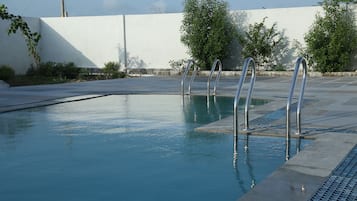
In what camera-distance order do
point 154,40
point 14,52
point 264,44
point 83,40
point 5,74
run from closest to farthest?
point 5,74, point 264,44, point 14,52, point 154,40, point 83,40

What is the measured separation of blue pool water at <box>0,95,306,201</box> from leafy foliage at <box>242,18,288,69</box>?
10408 millimetres

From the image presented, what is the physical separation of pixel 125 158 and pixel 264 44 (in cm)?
1426

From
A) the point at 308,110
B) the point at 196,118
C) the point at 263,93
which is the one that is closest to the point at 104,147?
the point at 196,118

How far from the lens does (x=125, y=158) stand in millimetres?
5453

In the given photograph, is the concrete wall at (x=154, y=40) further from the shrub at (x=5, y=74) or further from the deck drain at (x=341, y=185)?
the deck drain at (x=341, y=185)

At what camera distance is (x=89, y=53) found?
2267cm

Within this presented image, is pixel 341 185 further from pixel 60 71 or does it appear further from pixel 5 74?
pixel 60 71

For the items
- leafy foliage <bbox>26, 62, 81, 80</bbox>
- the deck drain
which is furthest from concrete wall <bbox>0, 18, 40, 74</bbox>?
the deck drain

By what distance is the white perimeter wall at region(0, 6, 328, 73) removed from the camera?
1956 centimetres

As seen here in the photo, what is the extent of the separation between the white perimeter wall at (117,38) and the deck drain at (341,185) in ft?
48.9

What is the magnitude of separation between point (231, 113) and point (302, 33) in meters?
11.0

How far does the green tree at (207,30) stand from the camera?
19266mm

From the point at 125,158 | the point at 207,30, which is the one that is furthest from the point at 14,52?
the point at 125,158

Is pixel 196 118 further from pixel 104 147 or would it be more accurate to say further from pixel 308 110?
pixel 104 147
